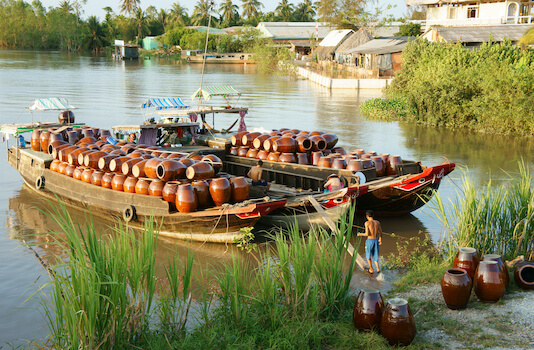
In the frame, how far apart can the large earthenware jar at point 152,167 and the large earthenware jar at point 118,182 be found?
869 mm

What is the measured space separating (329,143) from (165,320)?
985cm

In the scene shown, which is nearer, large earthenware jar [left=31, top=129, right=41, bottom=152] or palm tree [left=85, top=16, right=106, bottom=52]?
large earthenware jar [left=31, top=129, right=41, bottom=152]

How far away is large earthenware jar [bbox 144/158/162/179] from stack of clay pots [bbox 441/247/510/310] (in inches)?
271

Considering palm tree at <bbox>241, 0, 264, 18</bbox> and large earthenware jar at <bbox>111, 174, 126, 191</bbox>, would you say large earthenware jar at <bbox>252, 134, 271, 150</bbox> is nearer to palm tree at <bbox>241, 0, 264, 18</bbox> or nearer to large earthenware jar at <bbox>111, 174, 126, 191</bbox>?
large earthenware jar at <bbox>111, 174, 126, 191</bbox>

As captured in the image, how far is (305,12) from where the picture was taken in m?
114

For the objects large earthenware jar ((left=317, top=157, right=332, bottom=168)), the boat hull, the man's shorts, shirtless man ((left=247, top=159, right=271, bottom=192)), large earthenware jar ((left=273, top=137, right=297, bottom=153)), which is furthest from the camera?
large earthenware jar ((left=273, top=137, right=297, bottom=153))

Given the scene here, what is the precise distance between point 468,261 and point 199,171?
5.98 meters

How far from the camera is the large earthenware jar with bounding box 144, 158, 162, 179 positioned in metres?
12.3

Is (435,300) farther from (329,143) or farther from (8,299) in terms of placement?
(329,143)

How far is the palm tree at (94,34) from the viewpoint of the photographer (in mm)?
111125

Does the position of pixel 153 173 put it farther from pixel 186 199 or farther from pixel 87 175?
pixel 87 175

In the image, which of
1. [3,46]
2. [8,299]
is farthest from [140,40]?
[8,299]

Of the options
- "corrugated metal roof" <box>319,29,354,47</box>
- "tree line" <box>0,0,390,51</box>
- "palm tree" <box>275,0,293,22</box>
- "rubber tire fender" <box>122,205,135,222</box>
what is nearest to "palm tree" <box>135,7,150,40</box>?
"tree line" <box>0,0,390,51</box>

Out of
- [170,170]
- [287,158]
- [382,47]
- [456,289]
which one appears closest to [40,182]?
[170,170]
